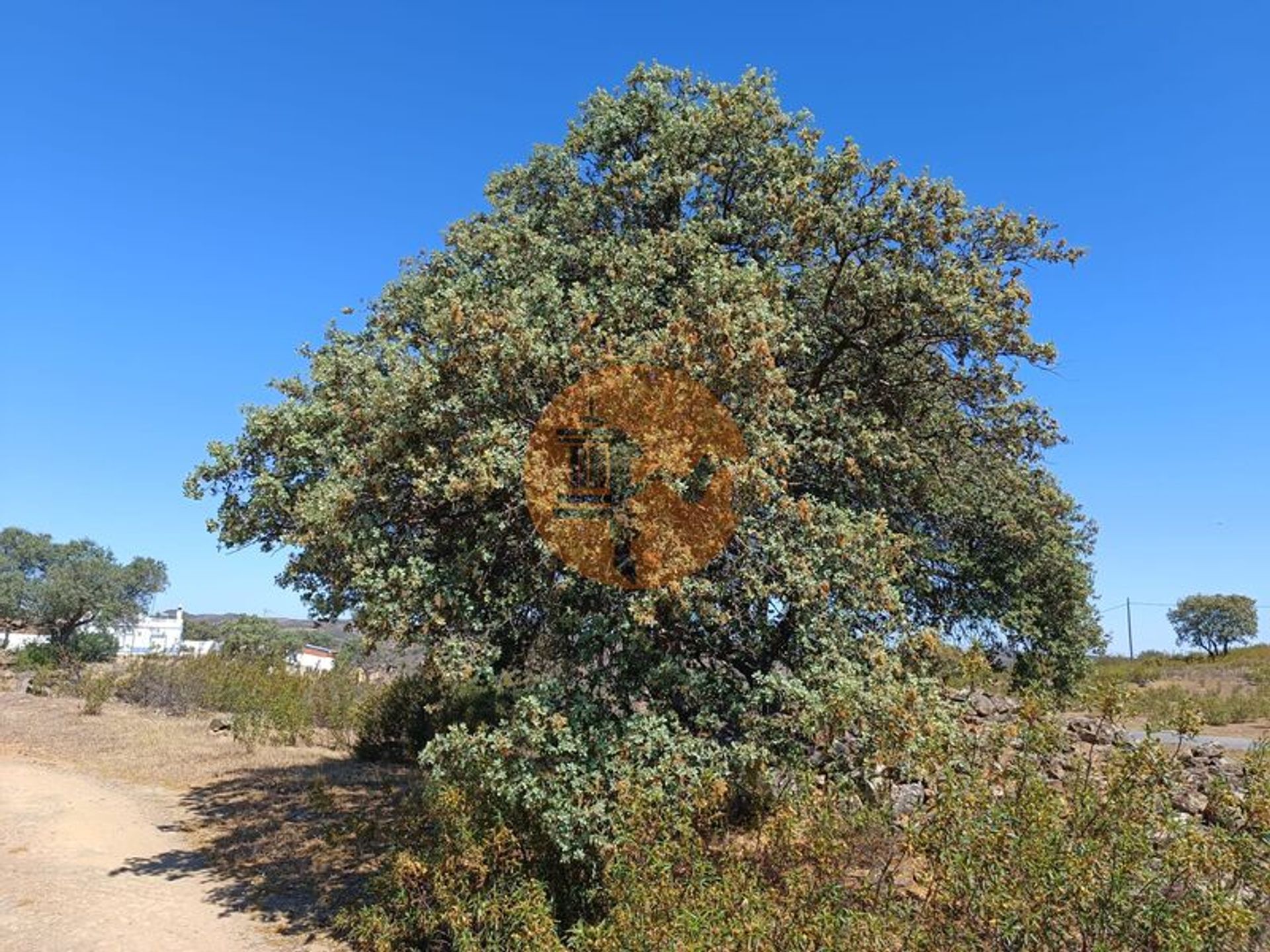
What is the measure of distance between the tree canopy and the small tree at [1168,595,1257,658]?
172 feet

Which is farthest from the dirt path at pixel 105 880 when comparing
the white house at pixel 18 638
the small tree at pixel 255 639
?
the white house at pixel 18 638

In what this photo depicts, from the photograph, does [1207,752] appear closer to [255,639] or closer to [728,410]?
[728,410]

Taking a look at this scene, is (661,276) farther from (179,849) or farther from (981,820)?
(179,849)

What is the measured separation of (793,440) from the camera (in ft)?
27.7

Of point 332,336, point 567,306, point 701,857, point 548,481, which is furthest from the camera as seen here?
point 332,336

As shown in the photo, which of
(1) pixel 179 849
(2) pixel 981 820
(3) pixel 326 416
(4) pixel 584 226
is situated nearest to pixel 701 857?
(2) pixel 981 820

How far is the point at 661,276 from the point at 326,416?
13.2 feet

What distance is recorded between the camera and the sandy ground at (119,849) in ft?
24.6

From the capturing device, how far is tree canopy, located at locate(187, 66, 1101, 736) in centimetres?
714

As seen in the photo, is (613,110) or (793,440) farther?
(613,110)

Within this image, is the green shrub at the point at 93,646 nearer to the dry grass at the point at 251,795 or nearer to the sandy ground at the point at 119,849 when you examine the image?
the dry grass at the point at 251,795
